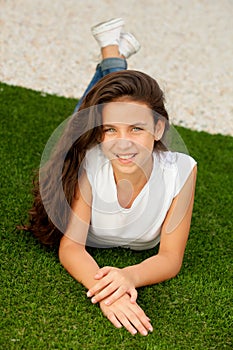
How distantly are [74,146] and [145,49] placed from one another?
420cm

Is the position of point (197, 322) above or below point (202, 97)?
above

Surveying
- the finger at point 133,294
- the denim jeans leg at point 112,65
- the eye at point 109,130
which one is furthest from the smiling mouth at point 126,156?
the denim jeans leg at point 112,65

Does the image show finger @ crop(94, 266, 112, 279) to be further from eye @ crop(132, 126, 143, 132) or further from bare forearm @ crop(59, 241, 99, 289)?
eye @ crop(132, 126, 143, 132)

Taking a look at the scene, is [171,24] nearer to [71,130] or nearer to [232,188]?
[232,188]

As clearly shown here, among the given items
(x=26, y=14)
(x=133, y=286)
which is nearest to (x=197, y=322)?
(x=133, y=286)

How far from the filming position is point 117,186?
285 centimetres

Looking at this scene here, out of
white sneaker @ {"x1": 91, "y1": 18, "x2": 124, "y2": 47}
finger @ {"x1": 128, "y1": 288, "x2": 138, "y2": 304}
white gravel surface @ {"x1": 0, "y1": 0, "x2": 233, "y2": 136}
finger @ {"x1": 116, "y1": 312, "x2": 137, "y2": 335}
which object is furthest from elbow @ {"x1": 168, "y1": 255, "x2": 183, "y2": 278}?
white gravel surface @ {"x1": 0, "y1": 0, "x2": 233, "y2": 136}

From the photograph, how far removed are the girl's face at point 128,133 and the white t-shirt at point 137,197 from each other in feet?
0.34

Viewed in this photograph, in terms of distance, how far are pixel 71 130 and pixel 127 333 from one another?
0.93 meters

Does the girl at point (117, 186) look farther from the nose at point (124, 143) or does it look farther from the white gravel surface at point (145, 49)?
the white gravel surface at point (145, 49)

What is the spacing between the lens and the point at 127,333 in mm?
2438

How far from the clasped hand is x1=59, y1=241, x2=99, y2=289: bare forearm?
0.20ft

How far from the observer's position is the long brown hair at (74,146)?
2699 millimetres

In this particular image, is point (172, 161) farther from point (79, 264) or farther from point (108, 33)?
point (108, 33)
